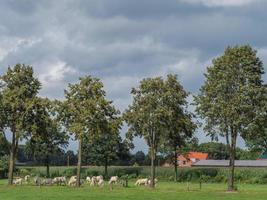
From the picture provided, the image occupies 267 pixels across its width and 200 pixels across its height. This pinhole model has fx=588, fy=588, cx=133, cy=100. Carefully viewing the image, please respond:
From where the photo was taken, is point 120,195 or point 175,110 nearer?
point 120,195

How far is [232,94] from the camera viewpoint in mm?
66188

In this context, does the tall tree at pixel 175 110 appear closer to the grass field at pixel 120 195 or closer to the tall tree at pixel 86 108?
the tall tree at pixel 86 108

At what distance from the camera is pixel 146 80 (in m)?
75.4

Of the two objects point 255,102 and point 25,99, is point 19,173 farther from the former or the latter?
point 255,102

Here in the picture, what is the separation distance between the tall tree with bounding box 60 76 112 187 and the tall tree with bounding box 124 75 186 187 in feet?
12.2

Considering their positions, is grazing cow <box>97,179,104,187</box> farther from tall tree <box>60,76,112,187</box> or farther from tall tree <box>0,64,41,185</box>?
tall tree <box>0,64,41,185</box>

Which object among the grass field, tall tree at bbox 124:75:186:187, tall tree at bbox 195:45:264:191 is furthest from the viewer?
tall tree at bbox 124:75:186:187

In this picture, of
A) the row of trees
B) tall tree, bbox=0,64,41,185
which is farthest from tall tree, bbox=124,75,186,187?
tall tree, bbox=0,64,41,185

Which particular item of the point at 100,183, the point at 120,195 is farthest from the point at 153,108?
the point at 120,195

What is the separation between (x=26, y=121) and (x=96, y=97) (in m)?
10.1

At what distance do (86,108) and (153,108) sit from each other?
8.63 metres

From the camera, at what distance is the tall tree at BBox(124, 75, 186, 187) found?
2945 inches

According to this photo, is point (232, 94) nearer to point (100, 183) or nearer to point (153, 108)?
point (153, 108)

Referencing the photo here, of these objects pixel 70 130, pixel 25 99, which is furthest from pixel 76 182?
pixel 25 99
